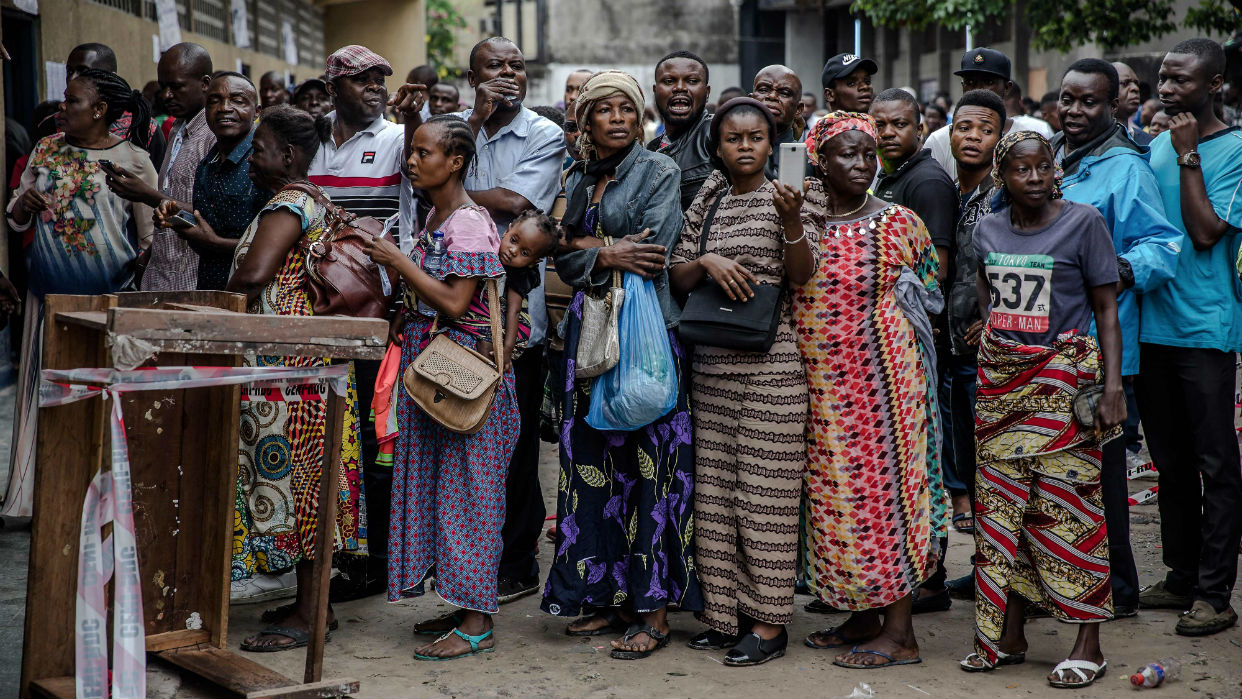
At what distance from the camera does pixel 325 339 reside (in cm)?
356

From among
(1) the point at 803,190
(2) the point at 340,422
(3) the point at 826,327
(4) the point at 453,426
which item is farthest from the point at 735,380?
(2) the point at 340,422

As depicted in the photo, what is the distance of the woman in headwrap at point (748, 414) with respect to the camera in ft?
13.7

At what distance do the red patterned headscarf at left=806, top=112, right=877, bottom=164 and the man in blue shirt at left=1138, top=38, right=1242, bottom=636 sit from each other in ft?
4.32

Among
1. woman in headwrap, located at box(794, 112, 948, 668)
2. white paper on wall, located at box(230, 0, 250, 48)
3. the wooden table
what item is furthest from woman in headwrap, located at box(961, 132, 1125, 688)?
white paper on wall, located at box(230, 0, 250, 48)

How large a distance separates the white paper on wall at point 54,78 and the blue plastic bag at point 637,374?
5387 millimetres

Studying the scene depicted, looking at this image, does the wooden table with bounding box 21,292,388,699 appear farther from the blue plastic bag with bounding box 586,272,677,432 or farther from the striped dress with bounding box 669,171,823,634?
the striped dress with bounding box 669,171,823,634

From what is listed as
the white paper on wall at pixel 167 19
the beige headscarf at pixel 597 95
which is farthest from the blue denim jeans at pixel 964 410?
the white paper on wall at pixel 167 19

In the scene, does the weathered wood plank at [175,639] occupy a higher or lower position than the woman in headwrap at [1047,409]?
lower

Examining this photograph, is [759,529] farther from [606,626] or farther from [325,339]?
[325,339]

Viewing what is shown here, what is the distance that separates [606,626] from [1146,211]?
8.52 feet

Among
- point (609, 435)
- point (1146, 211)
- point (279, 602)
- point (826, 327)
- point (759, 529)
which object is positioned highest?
point (1146, 211)

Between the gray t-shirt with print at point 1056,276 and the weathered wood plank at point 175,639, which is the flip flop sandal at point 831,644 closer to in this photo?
the gray t-shirt with print at point 1056,276

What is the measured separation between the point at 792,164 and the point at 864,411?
3.07 feet

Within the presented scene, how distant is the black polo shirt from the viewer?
5.02 meters
